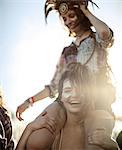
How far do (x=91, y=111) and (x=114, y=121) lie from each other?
0.13 metres

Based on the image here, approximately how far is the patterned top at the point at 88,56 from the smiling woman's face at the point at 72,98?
0.21ft

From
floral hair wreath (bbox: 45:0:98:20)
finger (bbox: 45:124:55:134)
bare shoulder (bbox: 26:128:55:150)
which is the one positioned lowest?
bare shoulder (bbox: 26:128:55:150)

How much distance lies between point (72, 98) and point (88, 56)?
23cm

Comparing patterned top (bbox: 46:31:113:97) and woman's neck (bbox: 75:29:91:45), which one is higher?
woman's neck (bbox: 75:29:91:45)

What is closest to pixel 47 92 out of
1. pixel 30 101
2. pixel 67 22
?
pixel 30 101

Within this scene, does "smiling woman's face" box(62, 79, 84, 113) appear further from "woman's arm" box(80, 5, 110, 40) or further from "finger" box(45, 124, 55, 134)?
"woman's arm" box(80, 5, 110, 40)

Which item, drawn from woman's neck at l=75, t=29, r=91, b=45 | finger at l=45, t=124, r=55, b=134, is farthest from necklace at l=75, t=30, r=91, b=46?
finger at l=45, t=124, r=55, b=134

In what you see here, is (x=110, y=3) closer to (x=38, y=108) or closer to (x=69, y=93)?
(x=69, y=93)

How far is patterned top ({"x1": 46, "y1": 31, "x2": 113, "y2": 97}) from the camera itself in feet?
5.78

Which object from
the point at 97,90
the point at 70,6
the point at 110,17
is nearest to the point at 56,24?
the point at 70,6

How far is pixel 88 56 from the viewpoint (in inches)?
69.6

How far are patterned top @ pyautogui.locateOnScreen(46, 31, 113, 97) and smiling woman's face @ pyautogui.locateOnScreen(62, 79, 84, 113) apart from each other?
6 cm

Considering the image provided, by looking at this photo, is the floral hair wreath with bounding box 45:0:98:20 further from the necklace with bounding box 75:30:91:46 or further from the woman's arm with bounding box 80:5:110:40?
the necklace with bounding box 75:30:91:46

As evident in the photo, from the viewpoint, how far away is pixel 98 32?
1.76 meters
